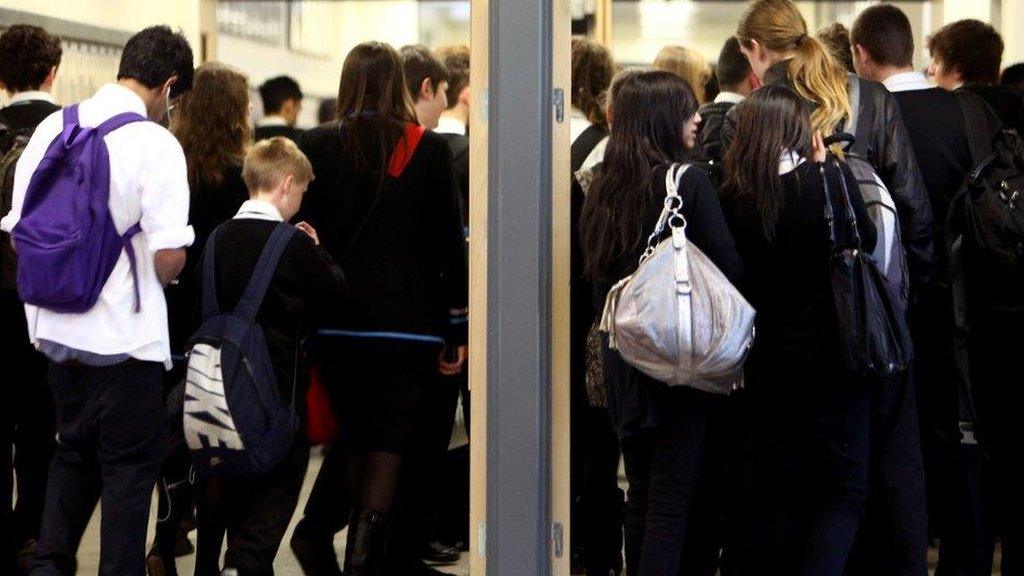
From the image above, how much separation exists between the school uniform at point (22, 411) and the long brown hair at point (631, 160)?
1760mm

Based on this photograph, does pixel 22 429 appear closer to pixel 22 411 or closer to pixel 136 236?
pixel 22 411

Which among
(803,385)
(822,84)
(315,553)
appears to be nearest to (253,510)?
(315,553)

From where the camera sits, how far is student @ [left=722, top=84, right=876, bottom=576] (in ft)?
11.9

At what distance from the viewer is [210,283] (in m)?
3.88

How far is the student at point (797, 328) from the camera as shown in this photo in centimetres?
362

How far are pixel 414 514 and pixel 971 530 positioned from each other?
157cm

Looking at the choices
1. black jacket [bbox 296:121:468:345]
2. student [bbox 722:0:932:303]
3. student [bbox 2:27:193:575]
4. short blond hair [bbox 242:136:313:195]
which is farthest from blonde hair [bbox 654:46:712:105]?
student [bbox 2:27:193:575]

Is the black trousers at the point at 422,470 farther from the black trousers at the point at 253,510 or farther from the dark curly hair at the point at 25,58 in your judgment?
the dark curly hair at the point at 25,58

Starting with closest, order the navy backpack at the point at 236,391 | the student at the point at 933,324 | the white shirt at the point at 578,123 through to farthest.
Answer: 1. the navy backpack at the point at 236,391
2. the student at the point at 933,324
3. the white shirt at the point at 578,123

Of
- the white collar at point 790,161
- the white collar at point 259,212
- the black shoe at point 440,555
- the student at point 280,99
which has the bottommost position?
the black shoe at point 440,555

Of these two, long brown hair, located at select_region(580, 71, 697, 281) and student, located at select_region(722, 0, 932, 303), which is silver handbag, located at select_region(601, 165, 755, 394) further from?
student, located at select_region(722, 0, 932, 303)

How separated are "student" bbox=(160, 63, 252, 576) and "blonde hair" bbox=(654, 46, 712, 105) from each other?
143cm

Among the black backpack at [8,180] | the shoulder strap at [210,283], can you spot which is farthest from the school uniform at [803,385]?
the black backpack at [8,180]

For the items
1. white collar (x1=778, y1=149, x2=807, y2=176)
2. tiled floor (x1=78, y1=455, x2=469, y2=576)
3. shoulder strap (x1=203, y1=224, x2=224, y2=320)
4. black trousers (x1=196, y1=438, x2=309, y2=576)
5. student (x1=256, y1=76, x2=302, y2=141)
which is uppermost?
student (x1=256, y1=76, x2=302, y2=141)
